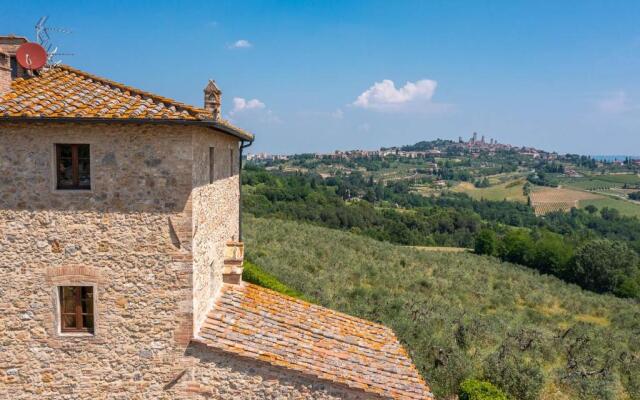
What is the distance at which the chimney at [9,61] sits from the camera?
926 centimetres

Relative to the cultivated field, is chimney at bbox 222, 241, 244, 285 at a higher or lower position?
higher

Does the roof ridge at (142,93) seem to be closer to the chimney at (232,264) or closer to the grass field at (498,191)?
the chimney at (232,264)

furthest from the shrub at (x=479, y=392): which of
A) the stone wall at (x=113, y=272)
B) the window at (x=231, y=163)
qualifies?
the window at (x=231, y=163)

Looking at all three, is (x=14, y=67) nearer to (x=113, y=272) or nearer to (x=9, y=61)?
(x=9, y=61)

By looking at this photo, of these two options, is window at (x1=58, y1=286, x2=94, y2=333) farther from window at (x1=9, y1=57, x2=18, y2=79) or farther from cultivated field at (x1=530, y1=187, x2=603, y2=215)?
cultivated field at (x1=530, y1=187, x2=603, y2=215)

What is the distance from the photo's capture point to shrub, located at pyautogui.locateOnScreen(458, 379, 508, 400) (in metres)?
14.0

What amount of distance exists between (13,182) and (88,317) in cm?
293

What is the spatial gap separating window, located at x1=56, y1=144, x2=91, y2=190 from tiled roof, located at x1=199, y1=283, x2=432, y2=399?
3.76 metres

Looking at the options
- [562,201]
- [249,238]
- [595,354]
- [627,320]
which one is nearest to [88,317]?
[595,354]

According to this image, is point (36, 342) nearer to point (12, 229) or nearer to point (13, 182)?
point (12, 229)

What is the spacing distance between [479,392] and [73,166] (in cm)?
1280

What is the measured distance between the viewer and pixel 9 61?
9.50 m

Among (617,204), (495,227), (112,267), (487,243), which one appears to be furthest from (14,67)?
(617,204)

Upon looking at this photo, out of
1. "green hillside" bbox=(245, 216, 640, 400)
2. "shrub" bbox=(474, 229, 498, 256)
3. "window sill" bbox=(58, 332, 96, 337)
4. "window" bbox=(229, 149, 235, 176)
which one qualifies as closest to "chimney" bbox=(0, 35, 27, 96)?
"window sill" bbox=(58, 332, 96, 337)
